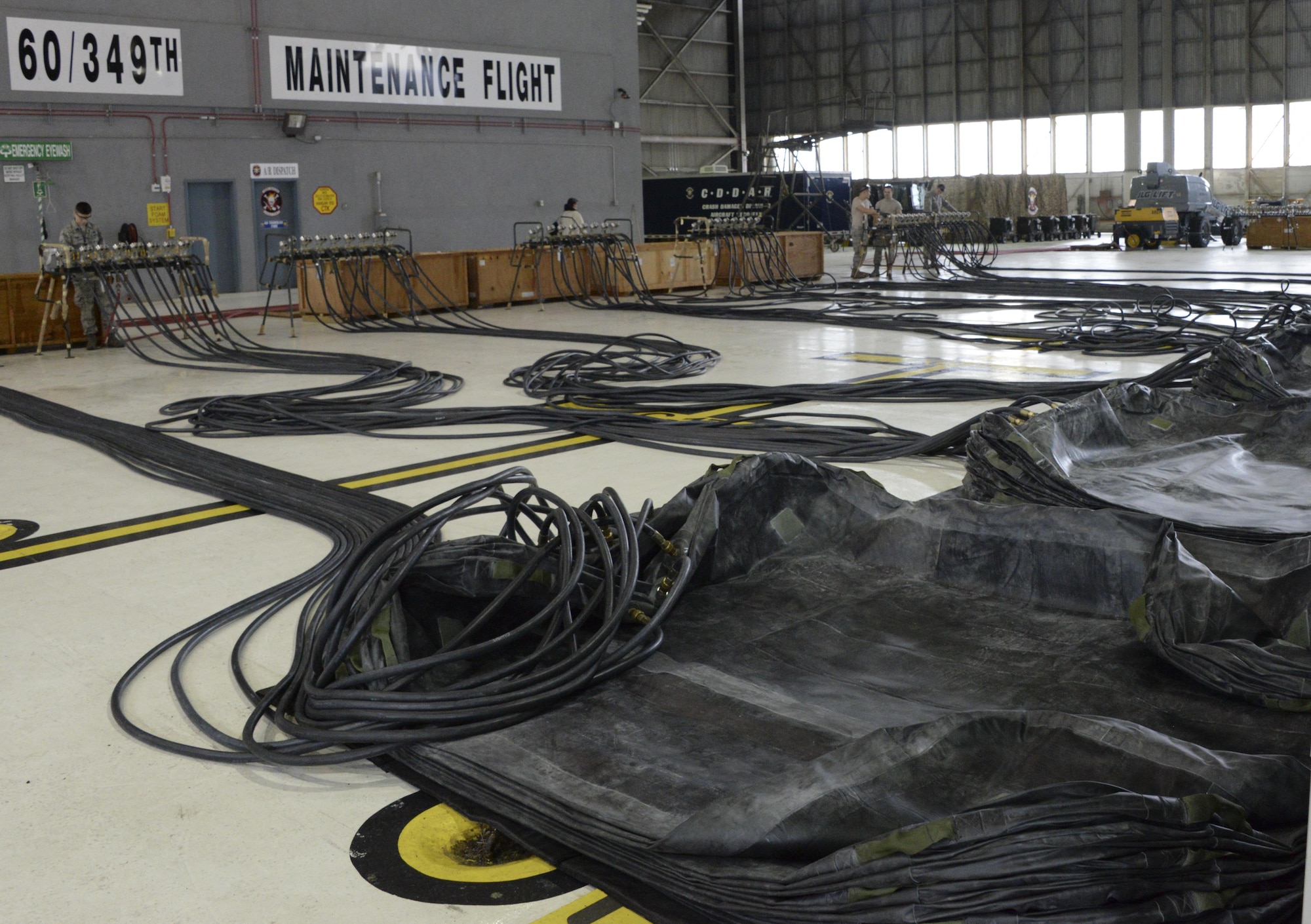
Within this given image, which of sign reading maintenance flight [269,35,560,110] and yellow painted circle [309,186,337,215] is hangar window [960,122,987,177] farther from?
yellow painted circle [309,186,337,215]

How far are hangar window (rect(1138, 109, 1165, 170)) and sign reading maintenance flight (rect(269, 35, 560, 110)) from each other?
21.5 meters

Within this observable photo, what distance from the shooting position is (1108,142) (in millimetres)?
37000

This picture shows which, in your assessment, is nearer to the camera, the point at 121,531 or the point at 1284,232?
the point at 121,531

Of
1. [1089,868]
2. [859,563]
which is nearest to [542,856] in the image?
[1089,868]

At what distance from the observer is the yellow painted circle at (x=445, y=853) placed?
2.34 meters

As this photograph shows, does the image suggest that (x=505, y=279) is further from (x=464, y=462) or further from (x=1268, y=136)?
(x=1268, y=136)

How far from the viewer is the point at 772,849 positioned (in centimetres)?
211

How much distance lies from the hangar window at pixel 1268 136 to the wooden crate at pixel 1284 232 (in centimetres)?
1105

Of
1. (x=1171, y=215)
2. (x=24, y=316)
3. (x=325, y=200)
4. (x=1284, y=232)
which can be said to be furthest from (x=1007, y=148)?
(x=24, y=316)

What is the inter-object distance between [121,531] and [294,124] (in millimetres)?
16019

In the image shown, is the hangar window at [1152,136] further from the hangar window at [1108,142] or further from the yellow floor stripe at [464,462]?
the yellow floor stripe at [464,462]

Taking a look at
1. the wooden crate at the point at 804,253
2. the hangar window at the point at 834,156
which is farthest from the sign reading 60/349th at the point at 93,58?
the hangar window at the point at 834,156

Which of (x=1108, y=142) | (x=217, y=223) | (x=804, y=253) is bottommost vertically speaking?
(x=804, y=253)

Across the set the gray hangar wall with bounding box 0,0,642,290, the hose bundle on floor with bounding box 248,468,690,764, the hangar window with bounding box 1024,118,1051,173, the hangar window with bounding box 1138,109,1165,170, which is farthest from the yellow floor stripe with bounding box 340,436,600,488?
the hangar window with bounding box 1024,118,1051,173
